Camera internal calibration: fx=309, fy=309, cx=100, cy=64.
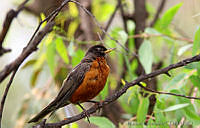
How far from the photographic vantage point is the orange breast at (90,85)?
6.63ft

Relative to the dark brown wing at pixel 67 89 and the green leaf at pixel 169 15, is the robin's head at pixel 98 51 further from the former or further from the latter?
the green leaf at pixel 169 15

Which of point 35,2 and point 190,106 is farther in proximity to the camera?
point 35,2

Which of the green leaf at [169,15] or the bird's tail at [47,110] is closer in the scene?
the bird's tail at [47,110]

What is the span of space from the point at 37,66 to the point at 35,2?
1.02m

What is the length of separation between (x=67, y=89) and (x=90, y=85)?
17cm

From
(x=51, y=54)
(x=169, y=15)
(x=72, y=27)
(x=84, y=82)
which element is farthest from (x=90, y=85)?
(x=72, y=27)

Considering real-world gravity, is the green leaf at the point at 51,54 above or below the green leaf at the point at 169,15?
below

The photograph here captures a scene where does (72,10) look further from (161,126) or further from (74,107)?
(161,126)

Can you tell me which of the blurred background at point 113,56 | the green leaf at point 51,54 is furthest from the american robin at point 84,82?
the green leaf at point 51,54

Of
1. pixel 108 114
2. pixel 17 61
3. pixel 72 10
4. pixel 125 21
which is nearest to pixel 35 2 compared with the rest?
pixel 72 10

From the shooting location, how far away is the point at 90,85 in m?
2.03

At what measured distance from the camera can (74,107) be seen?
214cm

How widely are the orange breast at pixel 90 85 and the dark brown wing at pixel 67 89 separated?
0.03 m

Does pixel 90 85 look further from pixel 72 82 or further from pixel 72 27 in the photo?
pixel 72 27
